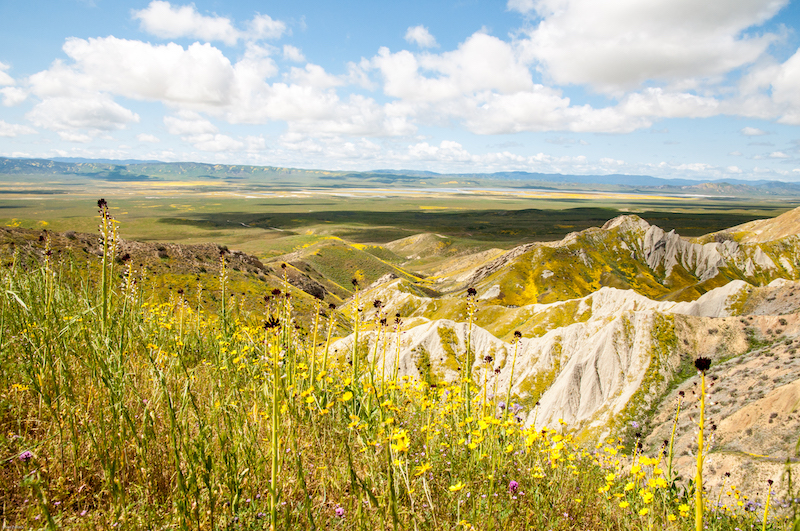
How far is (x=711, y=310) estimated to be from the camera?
46.3 metres

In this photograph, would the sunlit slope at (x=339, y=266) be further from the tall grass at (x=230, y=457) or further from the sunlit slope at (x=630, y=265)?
the tall grass at (x=230, y=457)

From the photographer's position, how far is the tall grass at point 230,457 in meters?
3.45

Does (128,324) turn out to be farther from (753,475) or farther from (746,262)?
(746,262)

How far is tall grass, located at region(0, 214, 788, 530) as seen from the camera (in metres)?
3.45

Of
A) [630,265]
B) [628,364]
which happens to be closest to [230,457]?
[628,364]

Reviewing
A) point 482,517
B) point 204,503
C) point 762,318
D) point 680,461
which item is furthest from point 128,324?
point 762,318

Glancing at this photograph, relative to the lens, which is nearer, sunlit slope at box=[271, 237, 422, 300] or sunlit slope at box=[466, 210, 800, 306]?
sunlit slope at box=[466, 210, 800, 306]

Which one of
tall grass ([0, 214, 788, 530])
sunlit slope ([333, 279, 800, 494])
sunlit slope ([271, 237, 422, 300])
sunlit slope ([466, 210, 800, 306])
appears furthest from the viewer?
sunlit slope ([271, 237, 422, 300])

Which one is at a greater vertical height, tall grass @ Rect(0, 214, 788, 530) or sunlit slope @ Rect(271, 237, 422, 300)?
tall grass @ Rect(0, 214, 788, 530)

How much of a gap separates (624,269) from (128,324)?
97216mm

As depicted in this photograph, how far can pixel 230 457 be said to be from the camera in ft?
13.5

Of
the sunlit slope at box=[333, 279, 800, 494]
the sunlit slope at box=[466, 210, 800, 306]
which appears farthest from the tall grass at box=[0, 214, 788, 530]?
the sunlit slope at box=[466, 210, 800, 306]

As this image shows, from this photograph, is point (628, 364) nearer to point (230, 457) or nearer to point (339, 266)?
point (230, 457)

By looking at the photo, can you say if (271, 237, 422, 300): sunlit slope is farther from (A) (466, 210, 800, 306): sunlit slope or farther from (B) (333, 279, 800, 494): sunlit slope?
(B) (333, 279, 800, 494): sunlit slope
